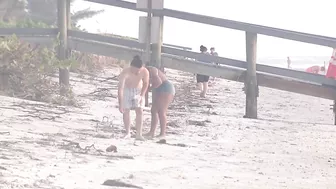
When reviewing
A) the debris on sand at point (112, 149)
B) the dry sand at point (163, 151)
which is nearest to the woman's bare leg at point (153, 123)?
the dry sand at point (163, 151)

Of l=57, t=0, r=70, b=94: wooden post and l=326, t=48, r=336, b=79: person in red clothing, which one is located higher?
l=57, t=0, r=70, b=94: wooden post

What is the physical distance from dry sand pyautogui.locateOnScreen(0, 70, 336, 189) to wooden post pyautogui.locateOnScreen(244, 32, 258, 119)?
1.14 feet

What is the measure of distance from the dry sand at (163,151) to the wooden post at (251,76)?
1.14 feet

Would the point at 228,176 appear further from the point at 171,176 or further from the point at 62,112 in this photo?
the point at 62,112

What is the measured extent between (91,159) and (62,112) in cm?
367

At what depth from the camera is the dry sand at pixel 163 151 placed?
638 cm

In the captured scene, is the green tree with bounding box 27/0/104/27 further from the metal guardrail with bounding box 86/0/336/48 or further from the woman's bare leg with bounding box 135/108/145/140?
the woman's bare leg with bounding box 135/108/145/140

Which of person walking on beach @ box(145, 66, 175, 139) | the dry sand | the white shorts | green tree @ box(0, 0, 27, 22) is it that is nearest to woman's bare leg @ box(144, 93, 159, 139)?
person walking on beach @ box(145, 66, 175, 139)

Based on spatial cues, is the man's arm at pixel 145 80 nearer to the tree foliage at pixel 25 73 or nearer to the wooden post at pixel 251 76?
the tree foliage at pixel 25 73

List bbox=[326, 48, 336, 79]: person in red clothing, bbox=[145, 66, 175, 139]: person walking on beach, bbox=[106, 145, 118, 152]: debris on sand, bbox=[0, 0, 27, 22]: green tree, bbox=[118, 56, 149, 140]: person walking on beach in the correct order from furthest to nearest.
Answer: bbox=[0, 0, 27, 22]: green tree, bbox=[326, 48, 336, 79]: person in red clothing, bbox=[145, 66, 175, 139]: person walking on beach, bbox=[118, 56, 149, 140]: person walking on beach, bbox=[106, 145, 118, 152]: debris on sand

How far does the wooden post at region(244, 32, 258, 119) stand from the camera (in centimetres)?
1320

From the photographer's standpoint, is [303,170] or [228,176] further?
[303,170]

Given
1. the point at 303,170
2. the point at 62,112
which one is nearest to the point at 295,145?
the point at 303,170

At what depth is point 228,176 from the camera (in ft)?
23.0
